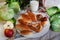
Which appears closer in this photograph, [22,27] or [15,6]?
[22,27]

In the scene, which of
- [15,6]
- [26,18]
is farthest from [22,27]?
[15,6]

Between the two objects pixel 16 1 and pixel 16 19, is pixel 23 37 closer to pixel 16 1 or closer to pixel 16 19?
pixel 16 19

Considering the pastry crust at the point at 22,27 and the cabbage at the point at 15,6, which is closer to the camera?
the pastry crust at the point at 22,27

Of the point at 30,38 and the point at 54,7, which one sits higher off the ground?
the point at 54,7

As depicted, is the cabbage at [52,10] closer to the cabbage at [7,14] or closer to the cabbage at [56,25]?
the cabbage at [56,25]

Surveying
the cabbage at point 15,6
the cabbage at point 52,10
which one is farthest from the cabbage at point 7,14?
the cabbage at point 52,10

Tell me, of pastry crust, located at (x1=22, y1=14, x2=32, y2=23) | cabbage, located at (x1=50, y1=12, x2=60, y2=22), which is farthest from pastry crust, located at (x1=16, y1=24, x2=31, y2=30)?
cabbage, located at (x1=50, y1=12, x2=60, y2=22)

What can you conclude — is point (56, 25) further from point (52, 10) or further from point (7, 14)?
point (7, 14)

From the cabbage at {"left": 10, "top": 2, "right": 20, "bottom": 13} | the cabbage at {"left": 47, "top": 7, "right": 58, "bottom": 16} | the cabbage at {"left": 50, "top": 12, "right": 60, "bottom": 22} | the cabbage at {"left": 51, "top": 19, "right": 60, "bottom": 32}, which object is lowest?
the cabbage at {"left": 51, "top": 19, "right": 60, "bottom": 32}

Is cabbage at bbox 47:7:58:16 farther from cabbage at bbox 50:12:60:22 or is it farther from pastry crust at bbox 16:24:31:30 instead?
pastry crust at bbox 16:24:31:30

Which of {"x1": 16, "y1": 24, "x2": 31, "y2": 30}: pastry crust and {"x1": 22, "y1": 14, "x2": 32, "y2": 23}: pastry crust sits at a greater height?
{"x1": 22, "y1": 14, "x2": 32, "y2": 23}: pastry crust

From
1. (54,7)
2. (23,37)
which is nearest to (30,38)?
(23,37)
